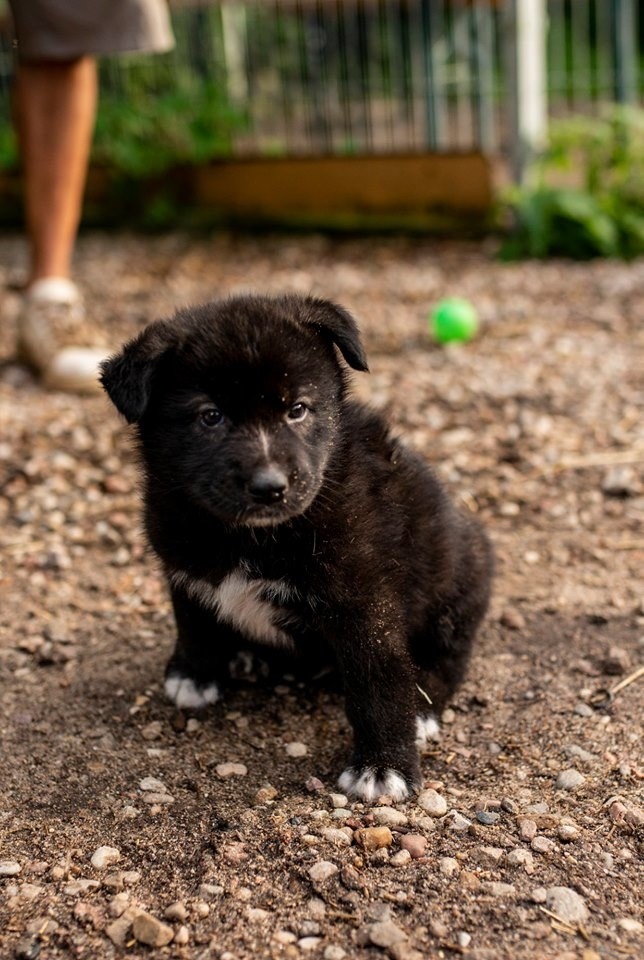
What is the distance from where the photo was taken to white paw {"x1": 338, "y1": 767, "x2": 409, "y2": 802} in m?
2.91

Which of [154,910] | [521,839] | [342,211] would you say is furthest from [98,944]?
[342,211]

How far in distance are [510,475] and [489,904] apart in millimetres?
2545

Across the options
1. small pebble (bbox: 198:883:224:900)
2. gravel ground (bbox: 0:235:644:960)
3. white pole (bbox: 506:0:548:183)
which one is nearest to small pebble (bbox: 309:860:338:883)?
gravel ground (bbox: 0:235:644:960)

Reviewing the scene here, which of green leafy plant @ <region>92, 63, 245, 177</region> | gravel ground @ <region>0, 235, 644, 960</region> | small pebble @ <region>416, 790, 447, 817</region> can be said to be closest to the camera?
gravel ground @ <region>0, 235, 644, 960</region>

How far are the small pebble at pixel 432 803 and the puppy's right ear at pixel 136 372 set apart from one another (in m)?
1.19

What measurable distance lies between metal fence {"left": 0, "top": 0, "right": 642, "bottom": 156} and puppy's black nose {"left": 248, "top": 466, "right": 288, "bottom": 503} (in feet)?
21.5

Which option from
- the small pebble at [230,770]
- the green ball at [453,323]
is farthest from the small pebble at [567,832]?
the green ball at [453,323]

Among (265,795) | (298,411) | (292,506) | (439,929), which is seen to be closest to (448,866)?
(439,929)

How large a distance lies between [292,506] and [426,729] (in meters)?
0.83

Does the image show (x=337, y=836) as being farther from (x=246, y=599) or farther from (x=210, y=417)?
(x=210, y=417)

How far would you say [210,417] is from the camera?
2918 mm

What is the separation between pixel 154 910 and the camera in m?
2.54

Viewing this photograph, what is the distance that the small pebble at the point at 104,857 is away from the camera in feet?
8.87

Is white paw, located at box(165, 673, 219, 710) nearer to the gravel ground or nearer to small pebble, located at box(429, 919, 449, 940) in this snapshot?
the gravel ground
